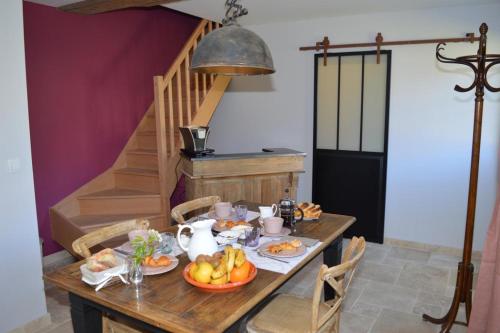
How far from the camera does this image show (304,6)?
13.0 ft

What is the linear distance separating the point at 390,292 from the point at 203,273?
2.26 m

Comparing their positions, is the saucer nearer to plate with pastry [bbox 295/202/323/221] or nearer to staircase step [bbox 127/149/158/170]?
plate with pastry [bbox 295/202/323/221]

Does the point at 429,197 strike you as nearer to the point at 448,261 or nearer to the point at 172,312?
the point at 448,261

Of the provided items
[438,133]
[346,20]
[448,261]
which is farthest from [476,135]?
[346,20]

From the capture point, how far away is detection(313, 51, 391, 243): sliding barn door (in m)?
4.32

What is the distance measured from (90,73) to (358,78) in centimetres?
294

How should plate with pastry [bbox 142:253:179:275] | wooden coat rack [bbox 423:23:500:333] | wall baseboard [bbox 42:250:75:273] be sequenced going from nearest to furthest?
plate with pastry [bbox 142:253:179:275], wooden coat rack [bbox 423:23:500:333], wall baseboard [bbox 42:250:75:273]

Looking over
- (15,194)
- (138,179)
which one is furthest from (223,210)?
(138,179)

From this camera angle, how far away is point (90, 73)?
4383 millimetres

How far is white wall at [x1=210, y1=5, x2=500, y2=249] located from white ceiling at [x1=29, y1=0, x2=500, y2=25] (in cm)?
13

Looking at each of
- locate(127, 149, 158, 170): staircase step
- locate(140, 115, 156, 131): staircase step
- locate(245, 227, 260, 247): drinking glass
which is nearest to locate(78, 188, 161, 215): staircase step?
locate(127, 149, 158, 170): staircase step

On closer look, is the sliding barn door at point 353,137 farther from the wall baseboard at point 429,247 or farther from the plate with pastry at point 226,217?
the plate with pastry at point 226,217

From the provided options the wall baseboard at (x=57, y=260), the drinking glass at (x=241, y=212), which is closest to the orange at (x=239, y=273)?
the drinking glass at (x=241, y=212)

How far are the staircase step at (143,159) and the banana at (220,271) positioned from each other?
319 centimetres
